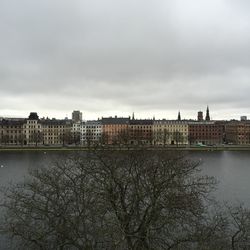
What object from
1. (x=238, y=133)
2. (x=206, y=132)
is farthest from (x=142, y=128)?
(x=238, y=133)

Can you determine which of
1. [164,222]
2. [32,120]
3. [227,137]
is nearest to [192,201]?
[164,222]

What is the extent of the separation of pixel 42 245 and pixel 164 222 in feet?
13.9

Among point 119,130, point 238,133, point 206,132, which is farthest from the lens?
point 238,133

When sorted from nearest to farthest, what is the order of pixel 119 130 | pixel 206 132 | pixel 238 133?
1. pixel 119 130
2. pixel 206 132
3. pixel 238 133

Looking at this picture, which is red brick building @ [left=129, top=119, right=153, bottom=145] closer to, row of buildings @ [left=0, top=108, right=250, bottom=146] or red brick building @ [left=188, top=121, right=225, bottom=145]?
row of buildings @ [left=0, top=108, right=250, bottom=146]

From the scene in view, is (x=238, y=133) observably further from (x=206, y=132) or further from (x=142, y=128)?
(x=142, y=128)

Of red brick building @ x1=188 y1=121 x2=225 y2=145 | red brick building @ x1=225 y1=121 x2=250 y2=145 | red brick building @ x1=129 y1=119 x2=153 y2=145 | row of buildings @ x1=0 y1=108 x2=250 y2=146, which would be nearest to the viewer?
row of buildings @ x1=0 y1=108 x2=250 y2=146

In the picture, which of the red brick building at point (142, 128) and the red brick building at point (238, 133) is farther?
the red brick building at point (238, 133)

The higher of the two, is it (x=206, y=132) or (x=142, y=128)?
(x=142, y=128)

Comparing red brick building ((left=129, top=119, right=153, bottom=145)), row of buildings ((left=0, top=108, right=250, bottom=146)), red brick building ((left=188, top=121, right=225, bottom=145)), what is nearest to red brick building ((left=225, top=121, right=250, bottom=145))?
row of buildings ((left=0, top=108, right=250, bottom=146))

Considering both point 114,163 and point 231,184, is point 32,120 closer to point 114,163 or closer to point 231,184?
point 231,184

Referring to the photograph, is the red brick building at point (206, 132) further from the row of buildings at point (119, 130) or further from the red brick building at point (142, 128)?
the red brick building at point (142, 128)

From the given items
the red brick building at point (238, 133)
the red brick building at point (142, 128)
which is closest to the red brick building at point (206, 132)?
the red brick building at point (238, 133)

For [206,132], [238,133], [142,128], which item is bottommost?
[238,133]
